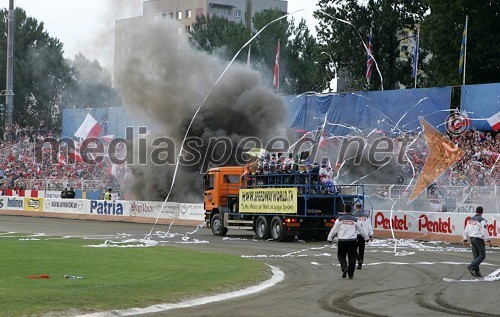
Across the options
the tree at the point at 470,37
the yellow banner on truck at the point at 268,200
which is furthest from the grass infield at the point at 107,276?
the tree at the point at 470,37

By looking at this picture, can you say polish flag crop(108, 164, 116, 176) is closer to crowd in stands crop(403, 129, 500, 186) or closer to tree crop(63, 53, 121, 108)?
tree crop(63, 53, 121, 108)

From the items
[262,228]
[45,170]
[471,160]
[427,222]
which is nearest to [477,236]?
[427,222]

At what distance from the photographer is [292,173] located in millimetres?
32750

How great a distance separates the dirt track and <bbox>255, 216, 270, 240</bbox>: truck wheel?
2.39 m

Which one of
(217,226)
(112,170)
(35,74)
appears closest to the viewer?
(217,226)

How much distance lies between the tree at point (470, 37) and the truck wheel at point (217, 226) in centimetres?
2365

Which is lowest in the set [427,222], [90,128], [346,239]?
[427,222]

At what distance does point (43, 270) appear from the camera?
63.5ft

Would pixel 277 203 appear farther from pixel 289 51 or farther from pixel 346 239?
pixel 289 51

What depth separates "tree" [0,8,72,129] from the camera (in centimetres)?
8975

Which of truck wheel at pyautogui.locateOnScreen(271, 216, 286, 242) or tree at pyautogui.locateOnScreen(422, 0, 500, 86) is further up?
tree at pyautogui.locateOnScreen(422, 0, 500, 86)

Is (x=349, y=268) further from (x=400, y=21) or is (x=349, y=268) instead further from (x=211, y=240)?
(x=400, y=21)

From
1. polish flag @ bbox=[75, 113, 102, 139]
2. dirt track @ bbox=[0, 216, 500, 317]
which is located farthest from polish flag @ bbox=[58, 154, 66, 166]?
dirt track @ bbox=[0, 216, 500, 317]

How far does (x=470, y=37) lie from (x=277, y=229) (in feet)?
89.0
